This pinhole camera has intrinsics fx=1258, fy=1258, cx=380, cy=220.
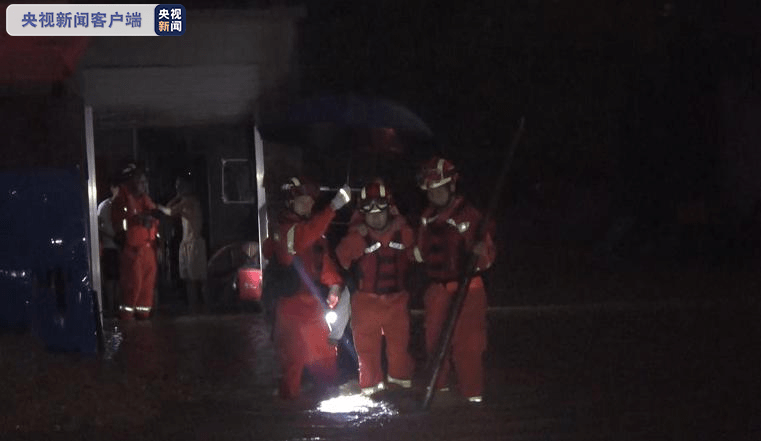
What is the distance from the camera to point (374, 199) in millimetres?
9398

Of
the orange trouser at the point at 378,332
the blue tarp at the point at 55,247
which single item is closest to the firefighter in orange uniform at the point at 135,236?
the blue tarp at the point at 55,247

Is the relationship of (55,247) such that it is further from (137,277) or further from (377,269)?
(377,269)

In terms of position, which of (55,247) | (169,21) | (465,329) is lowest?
(465,329)

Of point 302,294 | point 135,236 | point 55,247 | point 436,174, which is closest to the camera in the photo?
point 436,174

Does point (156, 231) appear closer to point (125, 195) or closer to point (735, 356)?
point (125, 195)

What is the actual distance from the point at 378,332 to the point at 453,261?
0.81 metres

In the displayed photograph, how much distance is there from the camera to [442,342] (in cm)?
923

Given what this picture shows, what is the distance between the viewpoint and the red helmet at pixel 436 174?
30.6 feet

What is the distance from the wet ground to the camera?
29.0 ft

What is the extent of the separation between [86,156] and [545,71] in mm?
10207

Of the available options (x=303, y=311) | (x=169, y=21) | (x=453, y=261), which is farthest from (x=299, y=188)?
(x=169, y=21)

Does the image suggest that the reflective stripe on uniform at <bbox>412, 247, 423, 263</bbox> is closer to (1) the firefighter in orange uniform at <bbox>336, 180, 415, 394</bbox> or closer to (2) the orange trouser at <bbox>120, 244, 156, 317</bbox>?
(1) the firefighter in orange uniform at <bbox>336, 180, 415, 394</bbox>

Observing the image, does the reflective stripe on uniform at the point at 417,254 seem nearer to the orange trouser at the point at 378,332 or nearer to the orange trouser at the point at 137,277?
the orange trouser at the point at 378,332

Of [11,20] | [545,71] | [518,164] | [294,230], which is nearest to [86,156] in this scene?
[11,20]
